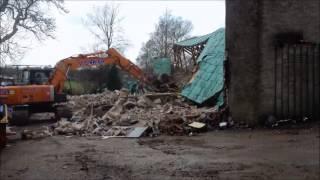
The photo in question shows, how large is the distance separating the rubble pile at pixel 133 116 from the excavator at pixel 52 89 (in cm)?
93

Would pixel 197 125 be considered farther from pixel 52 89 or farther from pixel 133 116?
pixel 52 89

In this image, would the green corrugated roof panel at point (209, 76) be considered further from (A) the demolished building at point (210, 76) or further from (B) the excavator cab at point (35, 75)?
(B) the excavator cab at point (35, 75)

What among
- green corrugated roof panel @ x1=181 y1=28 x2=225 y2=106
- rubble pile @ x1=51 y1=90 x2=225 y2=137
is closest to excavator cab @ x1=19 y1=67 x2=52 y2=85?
rubble pile @ x1=51 y1=90 x2=225 y2=137

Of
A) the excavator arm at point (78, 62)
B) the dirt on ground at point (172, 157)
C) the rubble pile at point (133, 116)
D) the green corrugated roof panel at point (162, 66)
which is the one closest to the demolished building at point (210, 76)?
the rubble pile at point (133, 116)

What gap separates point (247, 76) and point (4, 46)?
2119cm

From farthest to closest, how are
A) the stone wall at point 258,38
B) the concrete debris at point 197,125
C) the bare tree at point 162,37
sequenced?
1. the bare tree at point 162,37
2. the concrete debris at point 197,125
3. the stone wall at point 258,38

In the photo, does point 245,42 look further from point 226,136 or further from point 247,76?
point 226,136

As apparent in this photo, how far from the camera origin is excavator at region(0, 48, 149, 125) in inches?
904

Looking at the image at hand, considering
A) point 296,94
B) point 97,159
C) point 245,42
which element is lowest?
point 97,159

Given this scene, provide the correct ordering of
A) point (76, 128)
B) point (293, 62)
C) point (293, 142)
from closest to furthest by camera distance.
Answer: point (293, 142) < point (293, 62) < point (76, 128)

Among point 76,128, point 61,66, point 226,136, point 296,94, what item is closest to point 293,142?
point 226,136

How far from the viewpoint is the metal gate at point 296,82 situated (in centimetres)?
1850

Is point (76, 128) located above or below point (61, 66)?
below

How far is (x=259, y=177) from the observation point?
1003cm
